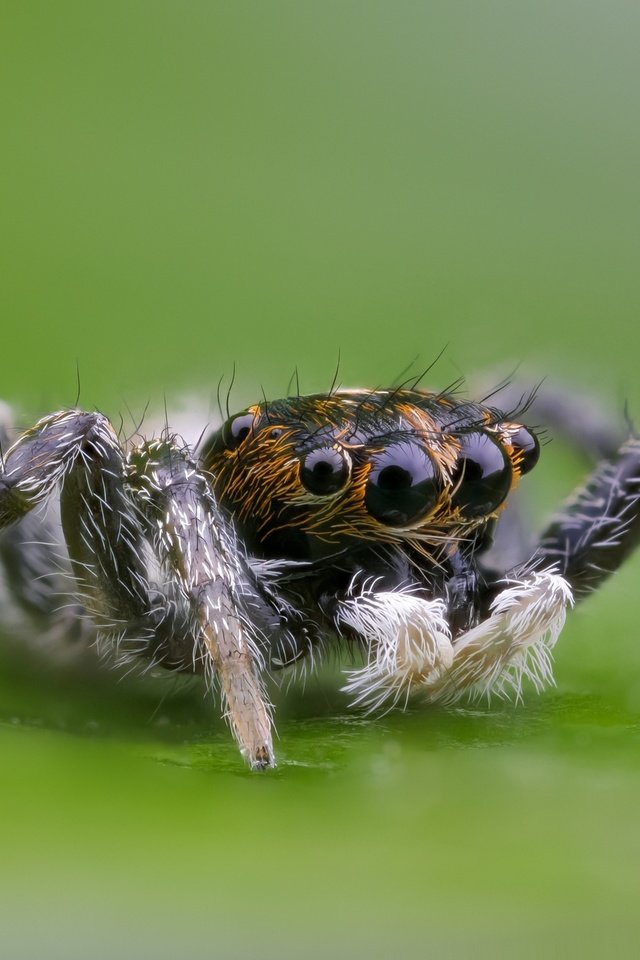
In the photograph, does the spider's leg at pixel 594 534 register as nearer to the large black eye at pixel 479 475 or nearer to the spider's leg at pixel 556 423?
the spider's leg at pixel 556 423

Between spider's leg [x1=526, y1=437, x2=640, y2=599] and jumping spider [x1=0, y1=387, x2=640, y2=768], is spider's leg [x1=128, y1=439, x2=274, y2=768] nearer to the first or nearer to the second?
jumping spider [x1=0, y1=387, x2=640, y2=768]

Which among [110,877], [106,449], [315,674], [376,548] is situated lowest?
[110,877]

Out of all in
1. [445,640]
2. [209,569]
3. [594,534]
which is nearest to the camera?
[209,569]

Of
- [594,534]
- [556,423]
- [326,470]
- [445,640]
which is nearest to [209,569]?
[326,470]

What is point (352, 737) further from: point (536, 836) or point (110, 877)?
point (110, 877)

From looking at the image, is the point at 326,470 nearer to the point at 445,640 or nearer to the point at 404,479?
the point at 404,479

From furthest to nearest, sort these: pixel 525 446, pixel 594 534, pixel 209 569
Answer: pixel 594 534 → pixel 525 446 → pixel 209 569

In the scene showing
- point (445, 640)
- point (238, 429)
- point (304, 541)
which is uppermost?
point (238, 429)

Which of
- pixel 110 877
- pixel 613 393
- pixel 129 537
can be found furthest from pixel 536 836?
pixel 613 393
